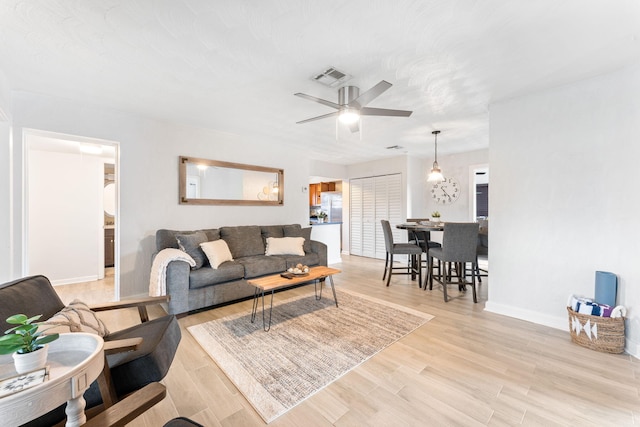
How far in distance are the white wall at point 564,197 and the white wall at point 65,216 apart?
6004mm

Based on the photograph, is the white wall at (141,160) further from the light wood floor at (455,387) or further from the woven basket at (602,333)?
the woven basket at (602,333)

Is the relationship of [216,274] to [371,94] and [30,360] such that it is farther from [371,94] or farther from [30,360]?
[371,94]

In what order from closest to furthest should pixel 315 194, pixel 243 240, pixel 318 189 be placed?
pixel 243 240, pixel 318 189, pixel 315 194

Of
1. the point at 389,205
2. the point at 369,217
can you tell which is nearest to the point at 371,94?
the point at 389,205

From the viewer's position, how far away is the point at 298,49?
6.66ft

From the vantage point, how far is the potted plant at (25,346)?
2.77 ft

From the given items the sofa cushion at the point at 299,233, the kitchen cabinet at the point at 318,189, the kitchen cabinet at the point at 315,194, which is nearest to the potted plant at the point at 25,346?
the sofa cushion at the point at 299,233

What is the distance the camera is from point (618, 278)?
7.66ft

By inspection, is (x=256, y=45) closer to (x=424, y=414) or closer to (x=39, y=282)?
(x=39, y=282)

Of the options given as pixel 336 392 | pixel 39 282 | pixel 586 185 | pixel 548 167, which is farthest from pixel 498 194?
pixel 39 282

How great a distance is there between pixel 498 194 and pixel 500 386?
6.74 ft

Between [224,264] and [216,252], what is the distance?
0.18 metres

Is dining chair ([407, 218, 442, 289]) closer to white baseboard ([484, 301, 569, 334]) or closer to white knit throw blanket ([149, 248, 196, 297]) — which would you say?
white baseboard ([484, 301, 569, 334])

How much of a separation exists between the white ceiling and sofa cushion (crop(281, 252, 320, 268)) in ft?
6.72
